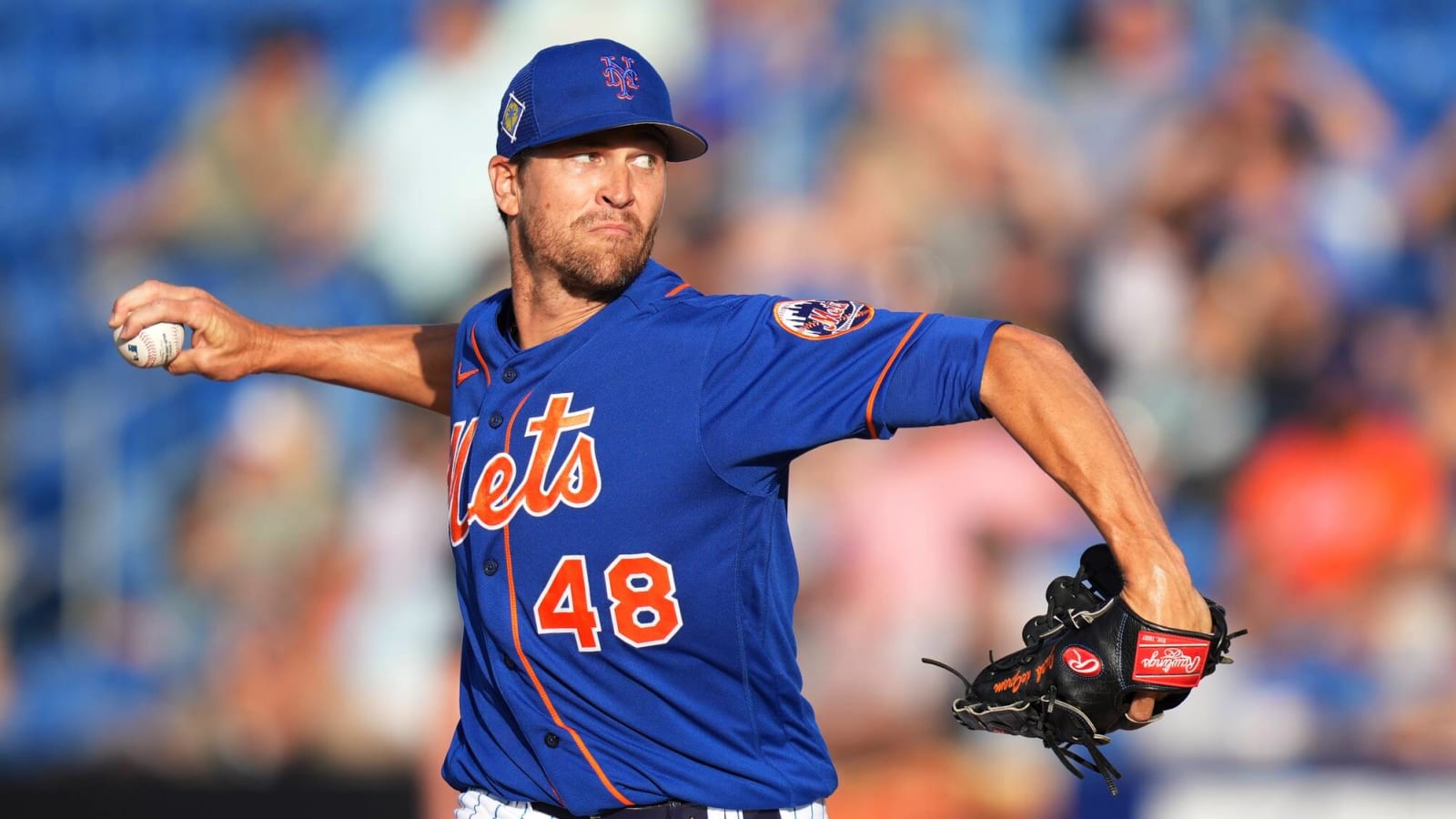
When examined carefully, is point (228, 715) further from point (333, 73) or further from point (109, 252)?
point (333, 73)

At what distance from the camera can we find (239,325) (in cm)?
334

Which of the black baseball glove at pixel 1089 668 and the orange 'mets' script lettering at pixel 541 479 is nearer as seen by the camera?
the black baseball glove at pixel 1089 668

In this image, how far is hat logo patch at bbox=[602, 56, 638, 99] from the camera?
290 cm

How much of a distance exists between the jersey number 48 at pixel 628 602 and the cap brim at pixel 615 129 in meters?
0.76

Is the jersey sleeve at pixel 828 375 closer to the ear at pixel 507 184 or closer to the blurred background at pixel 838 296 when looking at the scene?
the ear at pixel 507 184

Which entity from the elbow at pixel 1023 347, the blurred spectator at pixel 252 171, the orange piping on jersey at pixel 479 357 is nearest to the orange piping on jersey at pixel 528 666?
the orange piping on jersey at pixel 479 357

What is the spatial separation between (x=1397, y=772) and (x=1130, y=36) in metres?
3.18

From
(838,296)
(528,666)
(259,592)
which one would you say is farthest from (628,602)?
(259,592)

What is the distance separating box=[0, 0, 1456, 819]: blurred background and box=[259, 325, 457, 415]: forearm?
3111 millimetres

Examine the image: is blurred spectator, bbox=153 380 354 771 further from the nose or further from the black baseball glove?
the black baseball glove

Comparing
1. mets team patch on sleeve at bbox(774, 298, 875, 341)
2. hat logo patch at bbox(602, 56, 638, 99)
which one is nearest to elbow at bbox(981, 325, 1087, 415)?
mets team patch on sleeve at bbox(774, 298, 875, 341)

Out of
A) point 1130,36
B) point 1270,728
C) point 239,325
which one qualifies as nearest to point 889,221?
point 1130,36

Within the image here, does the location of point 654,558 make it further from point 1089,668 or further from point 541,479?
point 1089,668

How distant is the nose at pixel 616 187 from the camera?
294 cm
